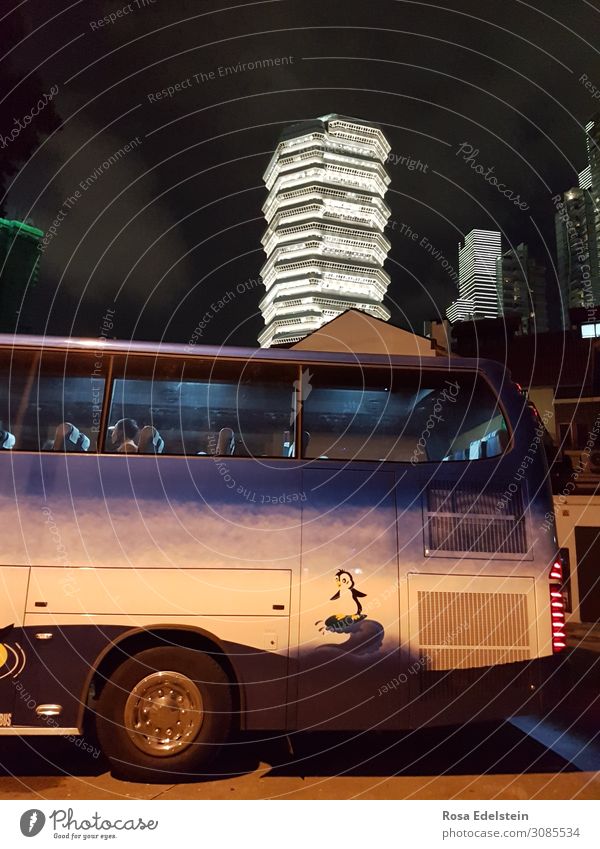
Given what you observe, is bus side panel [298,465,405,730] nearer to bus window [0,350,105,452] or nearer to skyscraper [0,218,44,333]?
bus window [0,350,105,452]

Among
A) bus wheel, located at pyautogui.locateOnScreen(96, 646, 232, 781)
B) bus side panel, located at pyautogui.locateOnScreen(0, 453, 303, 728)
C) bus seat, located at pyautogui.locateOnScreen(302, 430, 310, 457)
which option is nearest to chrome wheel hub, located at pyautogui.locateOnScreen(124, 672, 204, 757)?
bus wheel, located at pyautogui.locateOnScreen(96, 646, 232, 781)

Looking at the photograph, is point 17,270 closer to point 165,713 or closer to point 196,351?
point 196,351

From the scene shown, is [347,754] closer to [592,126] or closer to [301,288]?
[301,288]

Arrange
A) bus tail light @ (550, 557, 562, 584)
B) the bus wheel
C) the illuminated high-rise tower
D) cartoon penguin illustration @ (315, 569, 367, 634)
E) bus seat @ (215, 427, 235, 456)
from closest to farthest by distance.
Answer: the bus wheel < cartoon penguin illustration @ (315, 569, 367, 634) < bus tail light @ (550, 557, 562, 584) < bus seat @ (215, 427, 235, 456) < the illuminated high-rise tower

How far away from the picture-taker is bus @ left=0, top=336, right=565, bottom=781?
5.15 metres

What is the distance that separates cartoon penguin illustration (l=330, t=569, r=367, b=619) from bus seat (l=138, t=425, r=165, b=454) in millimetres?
2066

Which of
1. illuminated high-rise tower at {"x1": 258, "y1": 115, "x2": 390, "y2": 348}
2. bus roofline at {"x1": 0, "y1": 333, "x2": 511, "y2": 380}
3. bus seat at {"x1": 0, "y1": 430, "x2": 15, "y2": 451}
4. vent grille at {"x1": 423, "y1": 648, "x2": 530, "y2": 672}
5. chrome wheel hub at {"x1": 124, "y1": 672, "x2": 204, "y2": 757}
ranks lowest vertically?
chrome wheel hub at {"x1": 124, "y1": 672, "x2": 204, "y2": 757}

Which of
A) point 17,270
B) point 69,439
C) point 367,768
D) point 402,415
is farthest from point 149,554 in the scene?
point 17,270

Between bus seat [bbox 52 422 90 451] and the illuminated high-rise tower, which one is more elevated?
the illuminated high-rise tower

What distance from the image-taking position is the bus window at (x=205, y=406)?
226 inches

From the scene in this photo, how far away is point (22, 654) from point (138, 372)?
8.98 ft

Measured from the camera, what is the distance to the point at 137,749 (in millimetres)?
5109

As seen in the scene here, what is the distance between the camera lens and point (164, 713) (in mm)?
5172

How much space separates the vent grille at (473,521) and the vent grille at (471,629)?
0.45 metres
